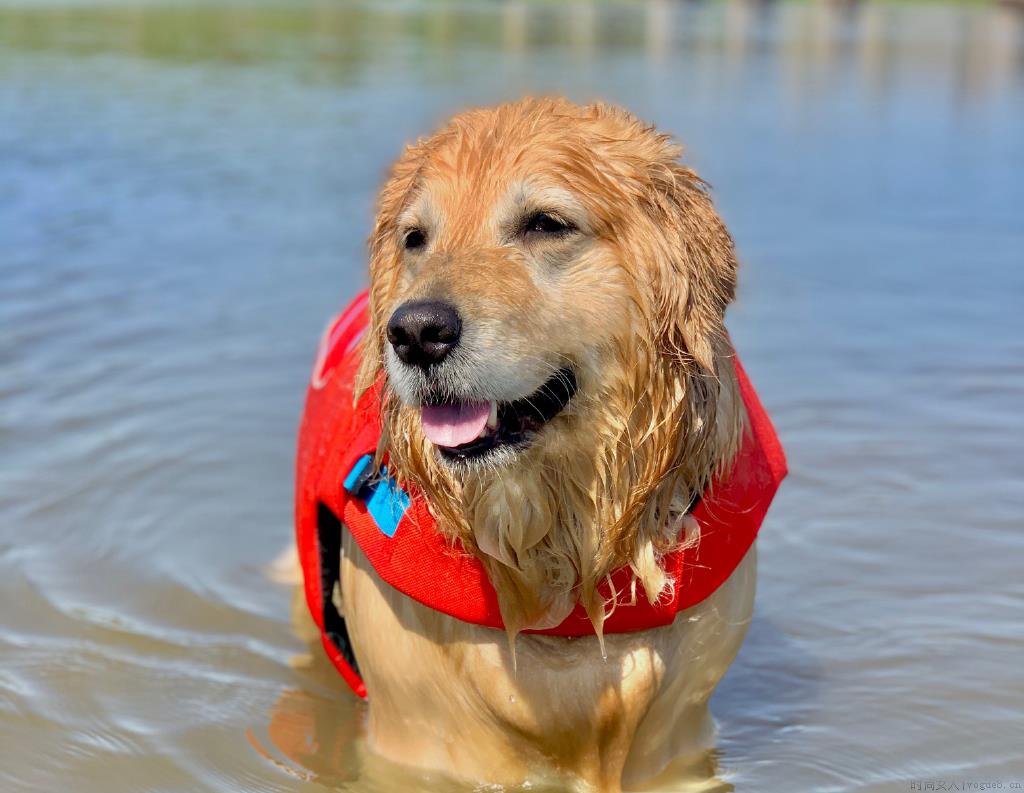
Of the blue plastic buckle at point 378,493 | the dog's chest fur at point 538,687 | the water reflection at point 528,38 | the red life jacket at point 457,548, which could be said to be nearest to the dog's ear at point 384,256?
the red life jacket at point 457,548

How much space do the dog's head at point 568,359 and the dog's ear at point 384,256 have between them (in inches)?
1.4

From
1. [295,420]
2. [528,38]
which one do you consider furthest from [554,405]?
[528,38]

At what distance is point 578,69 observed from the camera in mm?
23984

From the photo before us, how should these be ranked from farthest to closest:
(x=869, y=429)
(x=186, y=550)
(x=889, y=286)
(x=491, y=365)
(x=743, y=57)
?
(x=743, y=57) < (x=889, y=286) < (x=869, y=429) < (x=186, y=550) < (x=491, y=365)

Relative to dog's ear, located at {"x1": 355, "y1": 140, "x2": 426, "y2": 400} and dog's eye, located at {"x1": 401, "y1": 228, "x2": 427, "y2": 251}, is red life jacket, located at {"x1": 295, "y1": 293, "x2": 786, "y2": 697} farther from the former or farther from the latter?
dog's eye, located at {"x1": 401, "y1": 228, "x2": 427, "y2": 251}

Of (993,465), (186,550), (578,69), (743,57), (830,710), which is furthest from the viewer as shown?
(743,57)

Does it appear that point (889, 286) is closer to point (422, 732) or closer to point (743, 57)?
point (422, 732)

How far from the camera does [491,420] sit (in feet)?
11.0

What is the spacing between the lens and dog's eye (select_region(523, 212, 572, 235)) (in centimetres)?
345

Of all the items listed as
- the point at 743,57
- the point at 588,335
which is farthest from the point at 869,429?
the point at 743,57

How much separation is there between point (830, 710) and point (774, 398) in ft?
9.76

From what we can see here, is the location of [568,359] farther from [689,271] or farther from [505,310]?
[689,271]

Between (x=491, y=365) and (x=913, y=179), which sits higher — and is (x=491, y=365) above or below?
above

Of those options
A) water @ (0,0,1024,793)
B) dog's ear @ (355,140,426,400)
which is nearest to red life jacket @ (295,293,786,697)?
dog's ear @ (355,140,426,400)
